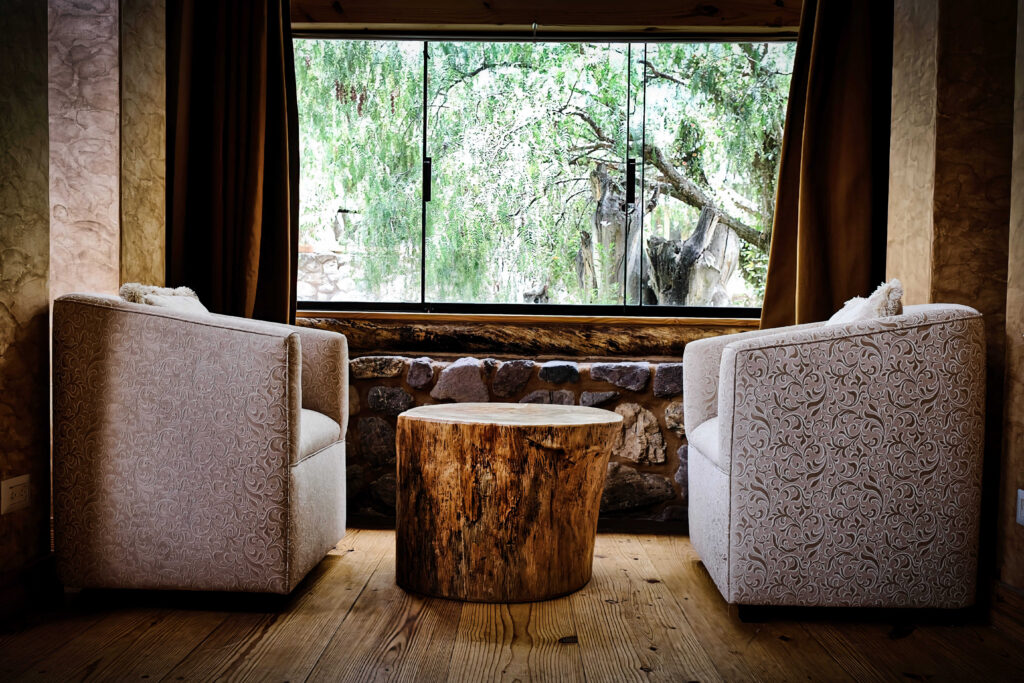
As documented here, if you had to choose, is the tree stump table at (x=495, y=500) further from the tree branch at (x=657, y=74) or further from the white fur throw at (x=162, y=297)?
the tree branch at (x=657, y=74)

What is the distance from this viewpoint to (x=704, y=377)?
2.55 meters

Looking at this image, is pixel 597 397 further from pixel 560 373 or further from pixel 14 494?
pixel 14 494

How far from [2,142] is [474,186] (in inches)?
73.9

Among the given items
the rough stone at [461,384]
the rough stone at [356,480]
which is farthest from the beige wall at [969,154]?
the rough stone at [356,480]

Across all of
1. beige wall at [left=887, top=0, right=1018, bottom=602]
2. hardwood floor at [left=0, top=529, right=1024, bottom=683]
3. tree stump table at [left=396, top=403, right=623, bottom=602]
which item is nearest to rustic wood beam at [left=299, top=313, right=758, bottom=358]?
beige wall at [left=887, top=0, right=1018, bottom=602]

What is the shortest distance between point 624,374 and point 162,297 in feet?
5.74

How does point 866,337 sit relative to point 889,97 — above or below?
below

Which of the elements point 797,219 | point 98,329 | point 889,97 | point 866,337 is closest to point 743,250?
point 797,219

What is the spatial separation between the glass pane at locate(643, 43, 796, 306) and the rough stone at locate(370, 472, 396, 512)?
142 cm

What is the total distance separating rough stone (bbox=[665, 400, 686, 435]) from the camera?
3.06 m

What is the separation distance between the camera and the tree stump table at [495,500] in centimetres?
208

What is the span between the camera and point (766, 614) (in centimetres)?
204

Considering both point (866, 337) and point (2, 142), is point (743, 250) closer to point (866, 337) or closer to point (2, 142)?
point (866, 337)

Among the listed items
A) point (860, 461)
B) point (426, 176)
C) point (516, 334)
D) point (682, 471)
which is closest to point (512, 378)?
point (516, 334)
